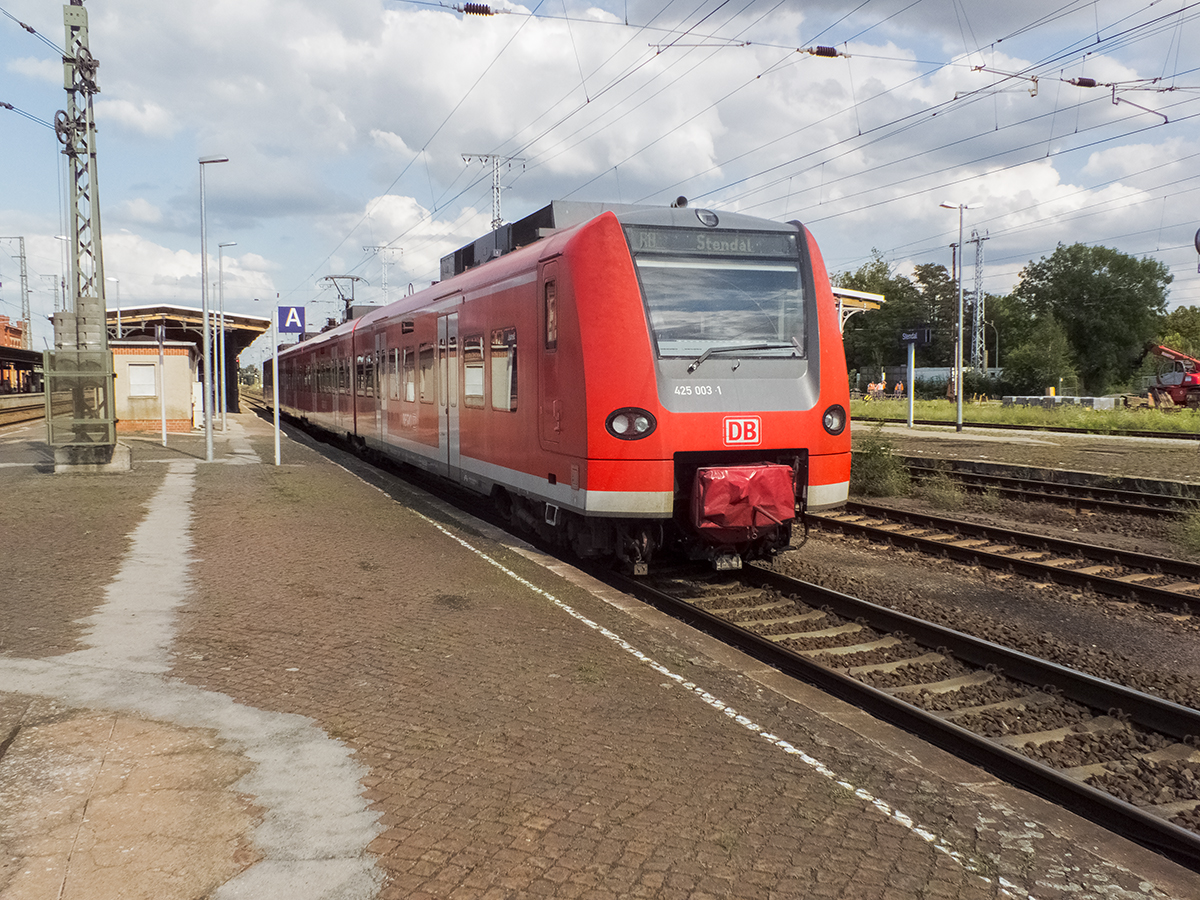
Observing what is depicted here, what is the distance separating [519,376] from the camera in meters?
9.41

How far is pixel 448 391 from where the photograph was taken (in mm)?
12414

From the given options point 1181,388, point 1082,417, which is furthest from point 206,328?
point 1181,388

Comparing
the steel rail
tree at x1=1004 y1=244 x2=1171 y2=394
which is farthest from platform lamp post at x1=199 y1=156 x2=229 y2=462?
tree at x1=1004 y1=244 x2=1171 y2=394

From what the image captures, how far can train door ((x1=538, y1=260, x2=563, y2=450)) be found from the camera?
837 cm

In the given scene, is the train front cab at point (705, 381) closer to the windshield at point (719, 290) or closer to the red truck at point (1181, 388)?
the windshield at point (719, 290)

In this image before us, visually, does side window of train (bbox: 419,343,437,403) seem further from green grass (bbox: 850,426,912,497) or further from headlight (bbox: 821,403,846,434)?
green grass (bbox: 850,426,912,497)

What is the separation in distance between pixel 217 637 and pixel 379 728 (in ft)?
7.30

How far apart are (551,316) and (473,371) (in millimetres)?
2872

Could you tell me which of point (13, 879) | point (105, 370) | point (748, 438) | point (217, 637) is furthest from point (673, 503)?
point (105, 370)

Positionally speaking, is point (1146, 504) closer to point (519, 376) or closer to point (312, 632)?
point (519, 376)

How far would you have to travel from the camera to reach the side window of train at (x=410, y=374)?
14.8m

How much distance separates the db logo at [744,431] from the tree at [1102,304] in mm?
69255

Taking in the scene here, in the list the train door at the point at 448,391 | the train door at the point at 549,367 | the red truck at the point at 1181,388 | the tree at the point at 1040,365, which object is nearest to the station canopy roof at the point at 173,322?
the train door at the point at 448,391

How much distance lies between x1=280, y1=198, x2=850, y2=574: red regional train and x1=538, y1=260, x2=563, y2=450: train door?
0.08 ft
